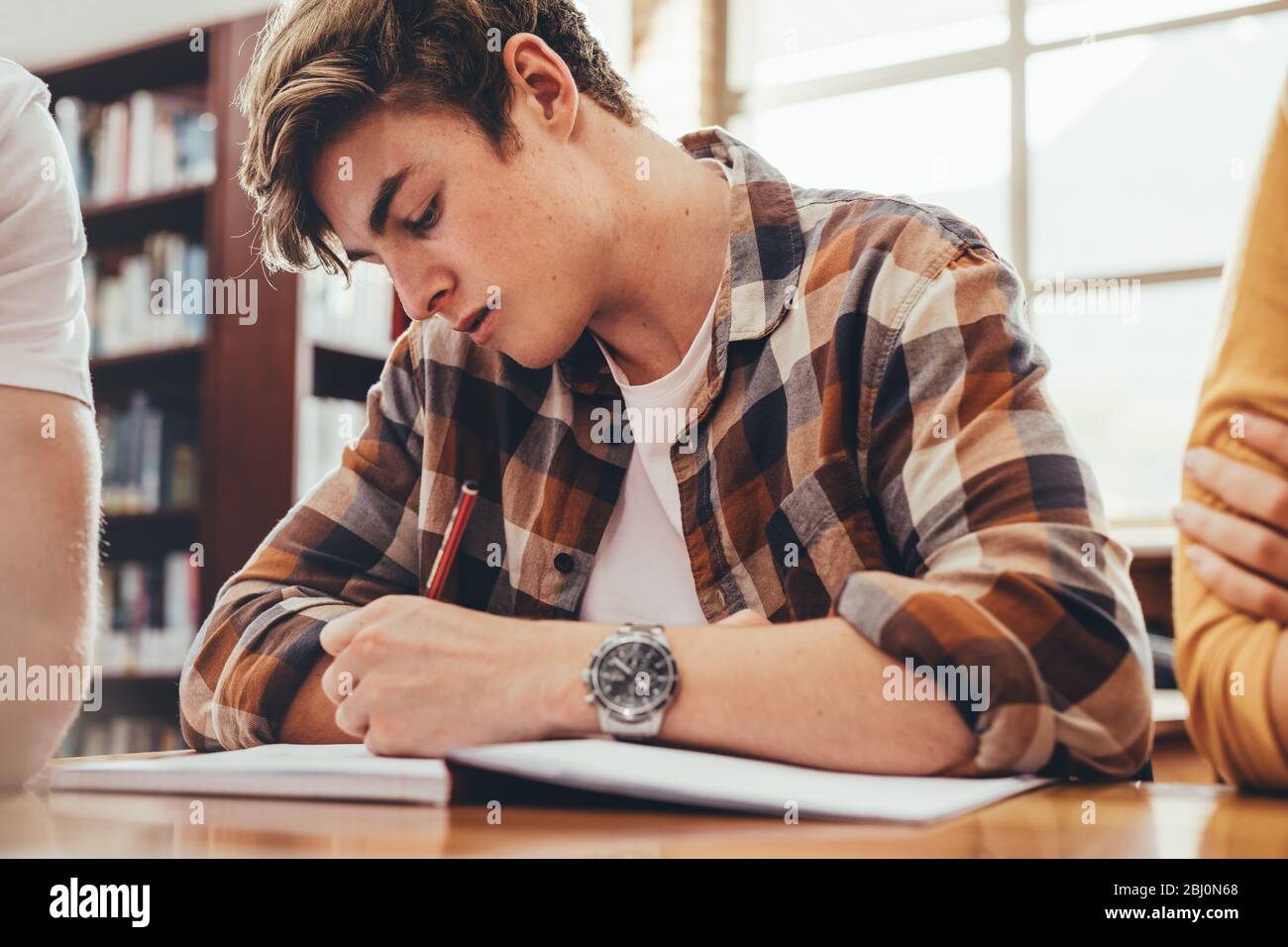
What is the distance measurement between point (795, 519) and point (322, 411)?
95.6 inches

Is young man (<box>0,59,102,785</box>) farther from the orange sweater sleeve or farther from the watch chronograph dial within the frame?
the orange sweater sleeve

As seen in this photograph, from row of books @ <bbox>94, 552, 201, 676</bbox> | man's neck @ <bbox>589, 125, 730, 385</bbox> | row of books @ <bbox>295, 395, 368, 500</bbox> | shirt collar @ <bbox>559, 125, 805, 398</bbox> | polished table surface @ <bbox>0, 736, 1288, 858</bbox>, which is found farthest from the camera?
row of books @ <bbox>94, 552, 201, 676</bbox>

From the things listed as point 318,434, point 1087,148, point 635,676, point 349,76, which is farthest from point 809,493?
point 1087,148

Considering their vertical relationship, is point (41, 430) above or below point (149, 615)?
above

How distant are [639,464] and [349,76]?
438mm

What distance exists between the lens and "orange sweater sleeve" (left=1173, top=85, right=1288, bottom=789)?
714 mm

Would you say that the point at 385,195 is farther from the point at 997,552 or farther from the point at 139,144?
the point at 139,144

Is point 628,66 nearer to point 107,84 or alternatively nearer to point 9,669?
point 107,84

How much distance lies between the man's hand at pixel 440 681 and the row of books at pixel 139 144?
9.57 ft

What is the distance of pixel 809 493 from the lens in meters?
1.01

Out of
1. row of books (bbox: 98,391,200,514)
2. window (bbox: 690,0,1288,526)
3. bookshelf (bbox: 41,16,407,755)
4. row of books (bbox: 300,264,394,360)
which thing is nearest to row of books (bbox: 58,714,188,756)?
bookshelf (bbox: 41,16,407,755)

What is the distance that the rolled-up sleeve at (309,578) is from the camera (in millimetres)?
1024

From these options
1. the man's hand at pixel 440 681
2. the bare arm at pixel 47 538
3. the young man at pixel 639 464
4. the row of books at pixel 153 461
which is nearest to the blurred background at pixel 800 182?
the row of books at pixel 153 461
